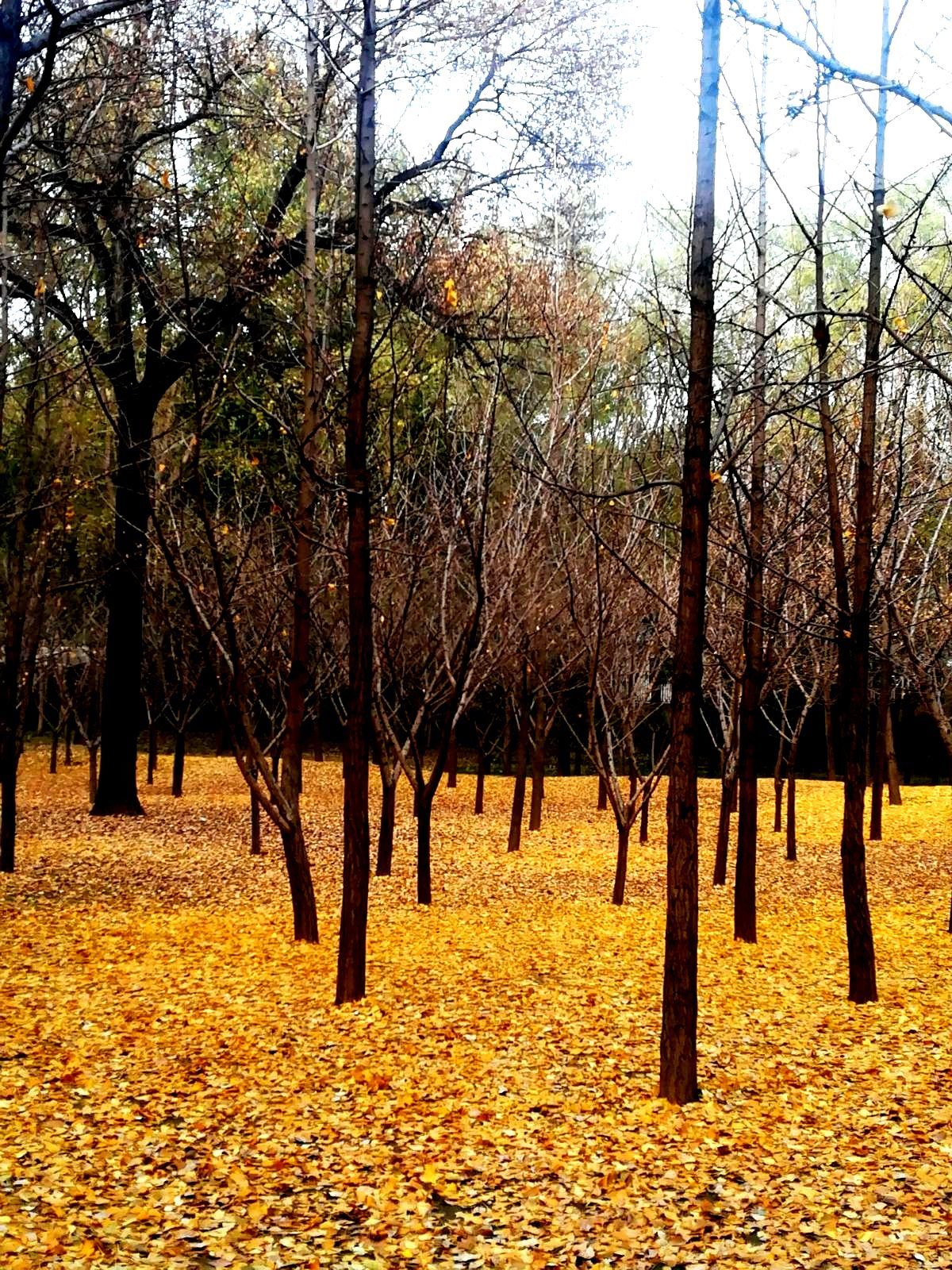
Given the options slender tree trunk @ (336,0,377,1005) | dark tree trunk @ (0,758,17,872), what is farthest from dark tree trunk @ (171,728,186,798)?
slender tree trunk @ (336,0,377,1005)

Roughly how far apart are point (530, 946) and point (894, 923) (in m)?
4.09

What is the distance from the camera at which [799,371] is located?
18.7 metres

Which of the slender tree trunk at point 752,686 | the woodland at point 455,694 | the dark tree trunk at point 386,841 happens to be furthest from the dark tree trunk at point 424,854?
the slender tree trunk at point 752,686

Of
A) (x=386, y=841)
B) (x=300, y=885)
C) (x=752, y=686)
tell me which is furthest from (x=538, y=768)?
(x=300, y=885)

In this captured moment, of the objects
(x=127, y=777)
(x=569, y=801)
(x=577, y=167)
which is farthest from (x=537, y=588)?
(x=569, y=801)

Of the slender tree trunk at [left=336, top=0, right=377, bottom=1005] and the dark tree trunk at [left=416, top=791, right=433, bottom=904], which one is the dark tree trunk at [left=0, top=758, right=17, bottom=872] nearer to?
the dark tree trunk at [left=416, top=791, right=433, bottom=904]

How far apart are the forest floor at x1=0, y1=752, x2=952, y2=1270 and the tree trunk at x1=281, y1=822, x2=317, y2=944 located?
0.21 m

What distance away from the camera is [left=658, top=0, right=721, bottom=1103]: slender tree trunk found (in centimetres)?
642

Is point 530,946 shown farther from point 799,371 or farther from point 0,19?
point 799,371

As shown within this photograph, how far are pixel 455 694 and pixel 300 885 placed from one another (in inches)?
123

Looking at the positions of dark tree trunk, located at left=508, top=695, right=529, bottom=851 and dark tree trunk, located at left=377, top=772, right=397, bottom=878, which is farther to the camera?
dark tree trunk, located at left=508, top=695, right=529, bottom=851

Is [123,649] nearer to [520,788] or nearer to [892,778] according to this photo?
[520,788]

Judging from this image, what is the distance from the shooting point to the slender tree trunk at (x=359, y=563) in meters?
7.93

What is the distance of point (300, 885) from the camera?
996 cm
